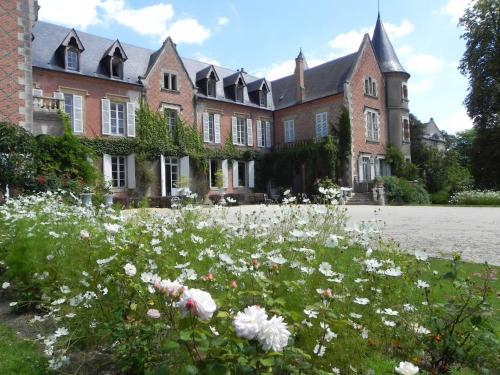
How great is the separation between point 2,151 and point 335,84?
19.4m

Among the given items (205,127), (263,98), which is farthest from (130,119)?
(263,98)

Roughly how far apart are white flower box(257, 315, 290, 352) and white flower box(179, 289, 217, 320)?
0.57 ft

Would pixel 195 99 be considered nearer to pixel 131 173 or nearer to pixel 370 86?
pixel 131 173

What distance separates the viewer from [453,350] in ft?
6.75

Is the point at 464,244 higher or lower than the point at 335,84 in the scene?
lower

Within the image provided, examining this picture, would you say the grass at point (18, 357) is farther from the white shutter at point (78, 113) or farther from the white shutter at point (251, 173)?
the white shutter at point (251, 173)

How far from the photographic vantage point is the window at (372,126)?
2655 centimetres

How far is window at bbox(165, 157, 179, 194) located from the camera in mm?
22141

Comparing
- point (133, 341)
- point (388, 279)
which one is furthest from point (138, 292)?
point (388, 279)

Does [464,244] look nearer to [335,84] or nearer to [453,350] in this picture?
[453,350]

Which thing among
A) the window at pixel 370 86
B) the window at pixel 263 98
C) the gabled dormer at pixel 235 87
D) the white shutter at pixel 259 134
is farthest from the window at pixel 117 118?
the window at pixel 370 86

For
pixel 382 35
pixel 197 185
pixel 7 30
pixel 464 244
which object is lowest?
pixel 464 244

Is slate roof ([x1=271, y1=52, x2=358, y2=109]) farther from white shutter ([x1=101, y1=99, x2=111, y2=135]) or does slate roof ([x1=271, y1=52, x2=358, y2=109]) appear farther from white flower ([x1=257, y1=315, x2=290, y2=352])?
white flower ([x1=257, y1=315, x2=290, y2=352])

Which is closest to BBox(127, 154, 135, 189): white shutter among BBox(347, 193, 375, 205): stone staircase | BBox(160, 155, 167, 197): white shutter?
BBox(160, 155, 167, 197): white shutter
